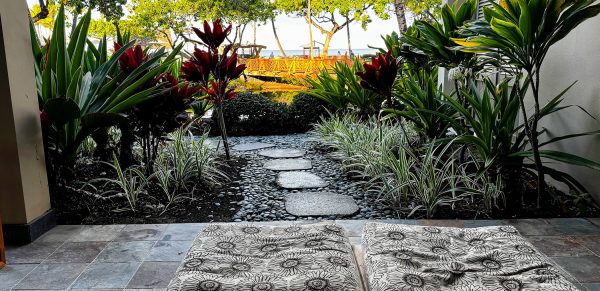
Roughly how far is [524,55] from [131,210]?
2677 mm

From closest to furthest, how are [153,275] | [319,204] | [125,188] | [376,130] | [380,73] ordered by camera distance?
[153,275] → [125,188] → [319,204] → [380,73] → [376,130]

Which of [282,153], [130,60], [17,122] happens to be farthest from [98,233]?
[282,153]

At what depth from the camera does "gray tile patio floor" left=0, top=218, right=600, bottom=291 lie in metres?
2.07

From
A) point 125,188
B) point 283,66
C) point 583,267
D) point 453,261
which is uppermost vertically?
point 283,66

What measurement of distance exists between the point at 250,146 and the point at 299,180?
191cm

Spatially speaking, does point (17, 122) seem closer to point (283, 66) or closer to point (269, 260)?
point (269, 260)

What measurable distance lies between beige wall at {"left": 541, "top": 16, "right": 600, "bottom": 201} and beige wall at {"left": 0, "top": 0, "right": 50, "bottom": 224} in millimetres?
3525

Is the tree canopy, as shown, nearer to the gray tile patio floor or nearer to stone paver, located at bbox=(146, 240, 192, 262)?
the gray tile patio floor

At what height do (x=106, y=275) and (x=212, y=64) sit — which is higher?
(x=212, y=64)

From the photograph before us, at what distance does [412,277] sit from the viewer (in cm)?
123

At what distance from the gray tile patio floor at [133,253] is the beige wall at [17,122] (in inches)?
9.4

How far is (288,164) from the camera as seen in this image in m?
4.73

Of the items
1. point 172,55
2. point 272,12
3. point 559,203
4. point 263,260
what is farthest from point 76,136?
point 272,12

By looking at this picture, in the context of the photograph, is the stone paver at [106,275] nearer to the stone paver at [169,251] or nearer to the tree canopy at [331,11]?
the stone paver at [169,251]
